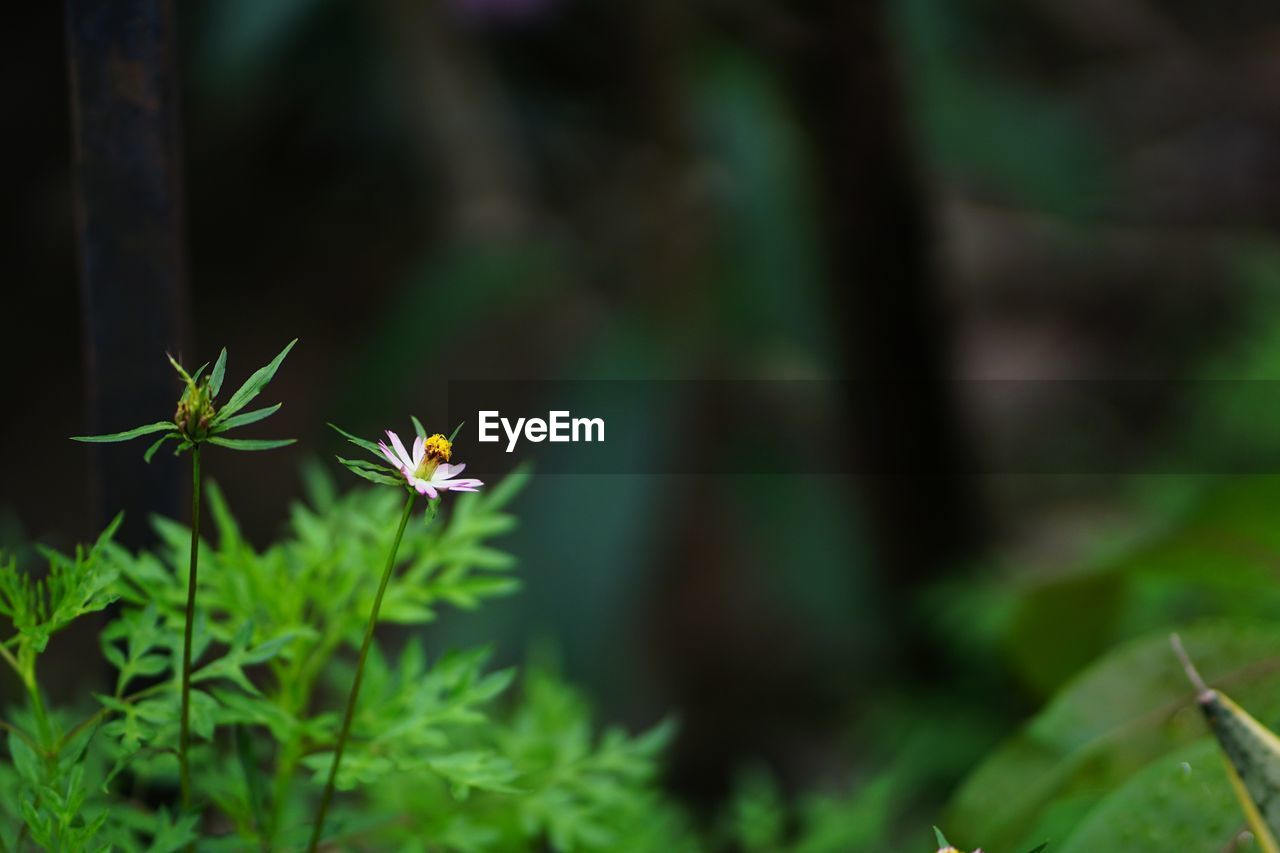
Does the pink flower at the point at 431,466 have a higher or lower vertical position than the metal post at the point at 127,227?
lower

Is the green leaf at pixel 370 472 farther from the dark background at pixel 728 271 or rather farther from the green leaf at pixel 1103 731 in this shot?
the dark background at pixel 728 271

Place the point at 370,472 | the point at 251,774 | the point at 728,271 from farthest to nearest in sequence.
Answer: the point at 728,271
the point at 251,774
the point at 370,472

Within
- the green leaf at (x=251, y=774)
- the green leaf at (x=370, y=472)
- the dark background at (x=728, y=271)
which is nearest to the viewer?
the green leaf at (x=370, y=472)

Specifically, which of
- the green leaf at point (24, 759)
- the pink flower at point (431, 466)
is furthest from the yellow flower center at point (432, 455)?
the green leaf at point (24, 759)

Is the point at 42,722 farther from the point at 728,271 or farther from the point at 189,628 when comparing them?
the point at 728,271

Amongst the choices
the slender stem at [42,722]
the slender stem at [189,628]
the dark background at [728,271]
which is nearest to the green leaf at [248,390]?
the slender stem at [189,628]

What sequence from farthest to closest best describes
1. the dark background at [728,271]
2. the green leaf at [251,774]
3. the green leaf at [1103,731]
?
the dark background at [728,271]
the green leaf at [1103,731]
the green leaf at [251,774]

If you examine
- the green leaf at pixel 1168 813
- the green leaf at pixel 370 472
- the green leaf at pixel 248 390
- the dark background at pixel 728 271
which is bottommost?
the green leaf at pixel 1168 813

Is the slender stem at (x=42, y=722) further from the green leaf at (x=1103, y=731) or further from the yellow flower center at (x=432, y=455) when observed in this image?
the green leaf at (x=1103, y=731)

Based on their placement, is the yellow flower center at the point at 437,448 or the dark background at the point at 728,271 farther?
the dark background at the point at 728,271

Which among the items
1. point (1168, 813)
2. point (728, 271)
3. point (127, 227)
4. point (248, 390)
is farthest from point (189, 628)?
point (728, 271)
